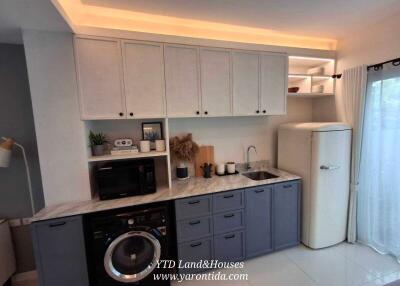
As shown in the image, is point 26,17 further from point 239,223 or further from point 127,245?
point 239,223

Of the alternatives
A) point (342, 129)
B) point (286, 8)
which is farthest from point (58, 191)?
point (342, 129)

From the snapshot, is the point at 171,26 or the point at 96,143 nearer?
the point at 96,143

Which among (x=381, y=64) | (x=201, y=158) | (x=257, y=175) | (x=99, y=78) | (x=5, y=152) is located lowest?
(x=257, y=175)

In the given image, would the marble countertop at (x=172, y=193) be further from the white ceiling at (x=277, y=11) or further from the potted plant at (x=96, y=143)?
the white ceiling at (x=277, y=11)

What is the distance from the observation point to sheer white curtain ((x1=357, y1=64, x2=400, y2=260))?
7.14ft

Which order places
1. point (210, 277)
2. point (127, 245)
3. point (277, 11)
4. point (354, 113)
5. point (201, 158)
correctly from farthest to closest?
point (201, 158) < point (354, 113) < point (210, 277) < point (277, 11) < point (127, 245)

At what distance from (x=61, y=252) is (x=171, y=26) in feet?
8.06

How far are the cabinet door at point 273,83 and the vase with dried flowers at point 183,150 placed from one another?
39.0 inches

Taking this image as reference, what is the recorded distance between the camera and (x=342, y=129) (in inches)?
95.0

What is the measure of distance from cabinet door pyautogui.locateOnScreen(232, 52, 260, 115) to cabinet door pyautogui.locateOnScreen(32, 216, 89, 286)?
6.58 ft

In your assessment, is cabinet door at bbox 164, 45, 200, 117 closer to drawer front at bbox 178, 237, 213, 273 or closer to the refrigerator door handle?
drawer front at bbox 178, 237, 213, 273

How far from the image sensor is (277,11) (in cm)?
202

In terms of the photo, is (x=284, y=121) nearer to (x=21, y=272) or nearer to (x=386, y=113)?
(x=386, y=113)

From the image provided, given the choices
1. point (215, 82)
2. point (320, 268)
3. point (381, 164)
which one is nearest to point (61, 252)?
point (215, 82)
